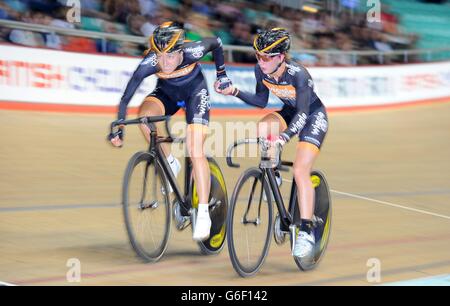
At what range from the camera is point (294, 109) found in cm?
639

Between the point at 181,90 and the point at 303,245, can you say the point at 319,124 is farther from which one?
the point at 181,90

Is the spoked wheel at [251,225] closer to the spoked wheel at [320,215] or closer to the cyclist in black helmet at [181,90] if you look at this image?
the cyclist in black helmet at [181,90]

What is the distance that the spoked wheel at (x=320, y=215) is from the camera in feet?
21.3

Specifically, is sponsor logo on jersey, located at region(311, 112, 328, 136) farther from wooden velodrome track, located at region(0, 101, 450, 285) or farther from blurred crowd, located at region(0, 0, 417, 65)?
blurred crowd, located at region(0, 0, 417, 65)

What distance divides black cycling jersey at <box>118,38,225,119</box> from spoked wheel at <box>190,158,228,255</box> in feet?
1.86

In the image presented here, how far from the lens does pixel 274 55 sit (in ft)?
19.7

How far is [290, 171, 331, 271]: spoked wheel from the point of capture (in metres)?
6.50

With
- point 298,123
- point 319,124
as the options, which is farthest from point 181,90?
point 319,124

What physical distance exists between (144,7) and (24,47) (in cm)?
→ 230

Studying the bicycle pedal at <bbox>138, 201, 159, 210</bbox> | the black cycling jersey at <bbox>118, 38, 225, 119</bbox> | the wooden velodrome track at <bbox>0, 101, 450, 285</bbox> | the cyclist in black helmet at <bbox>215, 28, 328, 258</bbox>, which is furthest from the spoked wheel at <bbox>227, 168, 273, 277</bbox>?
the black cycling jersey at <bbox>118, 38, 225, 119</bbox>

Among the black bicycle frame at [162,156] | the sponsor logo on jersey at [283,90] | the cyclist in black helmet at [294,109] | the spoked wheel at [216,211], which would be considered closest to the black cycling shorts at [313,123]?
the cyclist in black helmet at [294,109]

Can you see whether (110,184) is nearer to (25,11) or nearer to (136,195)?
(136,195)

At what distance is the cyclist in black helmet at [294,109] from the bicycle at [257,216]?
0.34 feet

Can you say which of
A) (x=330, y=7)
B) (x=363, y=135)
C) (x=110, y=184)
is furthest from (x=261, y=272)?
(x=330, y=7)
